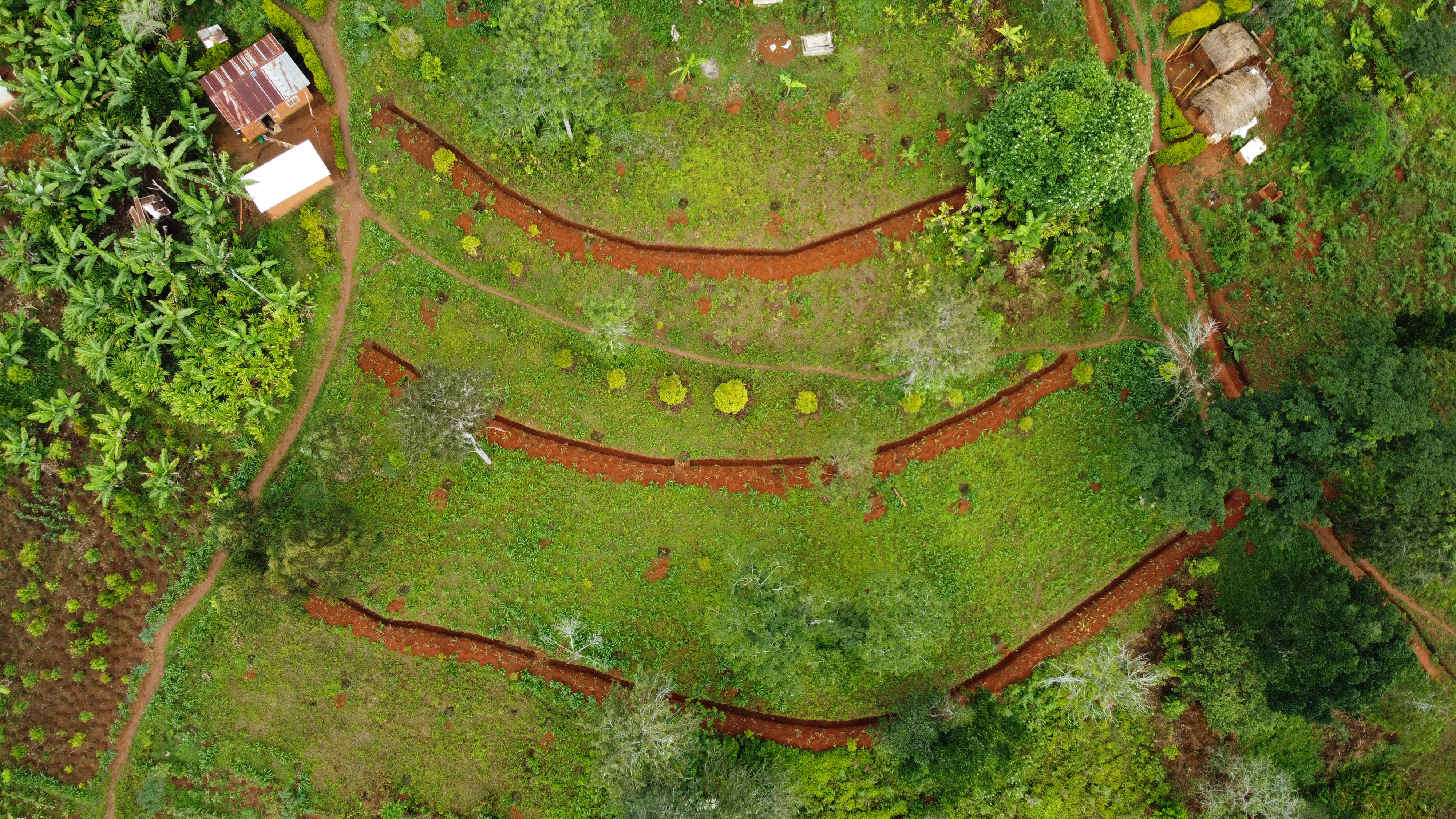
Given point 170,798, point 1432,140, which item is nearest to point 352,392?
point 170,798

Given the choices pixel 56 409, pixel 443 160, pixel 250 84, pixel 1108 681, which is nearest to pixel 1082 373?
pixel 1108 681

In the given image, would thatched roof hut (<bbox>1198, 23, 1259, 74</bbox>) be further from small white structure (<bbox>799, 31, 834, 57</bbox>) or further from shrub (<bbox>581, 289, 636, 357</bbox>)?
shrub (<bbox>581, 289, 636, 357</bbox>)

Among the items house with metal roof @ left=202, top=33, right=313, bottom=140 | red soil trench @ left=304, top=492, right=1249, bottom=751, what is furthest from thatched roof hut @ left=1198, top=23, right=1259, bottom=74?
house with metal roof @ left=202, top=33, right=313, bottom=140

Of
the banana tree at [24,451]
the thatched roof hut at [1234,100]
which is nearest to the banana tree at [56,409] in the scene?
the banana tree at [24,451]

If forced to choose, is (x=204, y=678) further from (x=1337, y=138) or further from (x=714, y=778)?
(x=1337, y=138)

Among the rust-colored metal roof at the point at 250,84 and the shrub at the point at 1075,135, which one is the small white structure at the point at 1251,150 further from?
the rust-colored metal roof at the point at 250,84

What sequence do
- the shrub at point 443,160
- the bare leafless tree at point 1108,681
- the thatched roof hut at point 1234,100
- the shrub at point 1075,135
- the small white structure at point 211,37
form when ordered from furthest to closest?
the shrub at point 443,160 → the thatched roof hut at point 1234,100 → the small white structure at point 211,37 → the bare leafless tree at point 1108,681 → the shrub at point 1075,135
